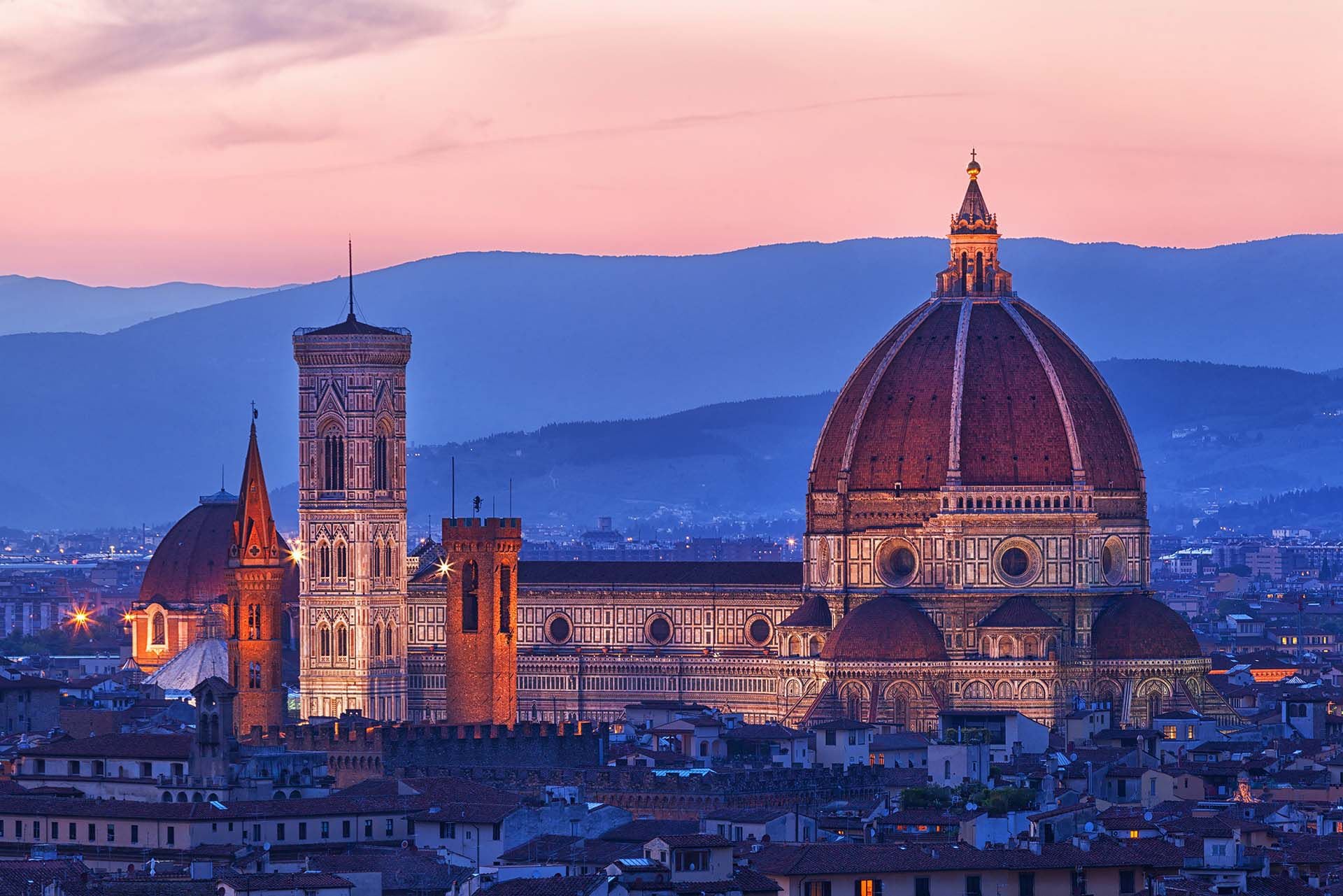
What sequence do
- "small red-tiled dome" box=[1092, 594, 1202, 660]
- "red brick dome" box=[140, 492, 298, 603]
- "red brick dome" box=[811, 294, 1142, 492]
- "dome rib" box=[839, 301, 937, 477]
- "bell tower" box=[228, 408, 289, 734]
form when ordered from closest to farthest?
"bell tower" box=[228, 408, 289, 734], "small red-tiled dome" box=[1092, 594, 1202, 660], "red brick dome" box=[811, 294, 1142, 492], "dome rib" box=[839, 301, 937, 477], "red brick dome" box=[140, 492, 298, 603]

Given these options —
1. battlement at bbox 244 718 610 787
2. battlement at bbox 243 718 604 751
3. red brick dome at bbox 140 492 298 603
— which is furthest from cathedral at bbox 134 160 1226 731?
red brick dome at bbox 140 492 298 603

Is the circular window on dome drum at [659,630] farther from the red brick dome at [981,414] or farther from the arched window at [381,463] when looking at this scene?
the arched window at [381,463]

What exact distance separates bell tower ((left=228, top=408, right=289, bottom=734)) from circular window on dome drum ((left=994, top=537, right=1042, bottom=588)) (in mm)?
25271

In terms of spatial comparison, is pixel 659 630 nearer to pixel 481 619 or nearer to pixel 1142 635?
pixel 481 619

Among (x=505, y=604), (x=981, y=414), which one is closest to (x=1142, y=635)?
(x=981, y=414)

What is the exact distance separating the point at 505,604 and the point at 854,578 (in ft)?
53.4

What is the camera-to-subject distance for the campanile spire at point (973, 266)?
163 m

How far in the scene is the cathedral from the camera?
153 metres

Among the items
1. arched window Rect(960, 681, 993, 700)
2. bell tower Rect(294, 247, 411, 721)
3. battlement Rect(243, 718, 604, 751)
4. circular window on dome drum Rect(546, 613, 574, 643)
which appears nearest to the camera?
battlement Rect(243, 718, 604, 751)

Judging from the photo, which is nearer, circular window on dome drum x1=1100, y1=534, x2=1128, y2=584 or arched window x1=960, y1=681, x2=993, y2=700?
arched window x1=960, y1=681, x2=993, y2=700

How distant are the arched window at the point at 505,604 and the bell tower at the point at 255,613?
7064mm

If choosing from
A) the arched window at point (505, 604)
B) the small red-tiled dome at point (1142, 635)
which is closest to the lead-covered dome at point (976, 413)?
the small red-tiled dome at point (1142, 635)

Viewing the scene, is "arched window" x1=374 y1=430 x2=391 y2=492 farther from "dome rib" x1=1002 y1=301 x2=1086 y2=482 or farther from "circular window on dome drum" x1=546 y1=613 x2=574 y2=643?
"dome rib" x1=1002 y1=301 x2=1086 y2=482

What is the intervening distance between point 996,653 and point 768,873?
72.7 meters
